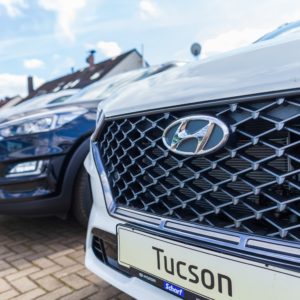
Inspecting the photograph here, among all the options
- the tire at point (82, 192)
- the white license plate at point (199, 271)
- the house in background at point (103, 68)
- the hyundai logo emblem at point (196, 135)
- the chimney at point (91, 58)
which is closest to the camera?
the white license plate at point (199, 271)

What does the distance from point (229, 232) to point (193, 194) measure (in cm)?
24

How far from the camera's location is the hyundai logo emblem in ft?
4.50

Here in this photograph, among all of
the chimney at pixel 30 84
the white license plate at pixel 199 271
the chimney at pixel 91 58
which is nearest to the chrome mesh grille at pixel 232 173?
the white license plate at pixel 199 271

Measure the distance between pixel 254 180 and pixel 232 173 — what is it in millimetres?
78

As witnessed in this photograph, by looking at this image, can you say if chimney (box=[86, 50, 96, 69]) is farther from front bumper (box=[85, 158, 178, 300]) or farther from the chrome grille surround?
the chrome grille surround

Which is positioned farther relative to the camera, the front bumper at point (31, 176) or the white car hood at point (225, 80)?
the front bumper at point (31, 176)

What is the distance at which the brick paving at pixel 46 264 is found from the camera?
232 cm

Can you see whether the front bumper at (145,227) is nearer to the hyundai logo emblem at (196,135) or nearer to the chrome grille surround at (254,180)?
the chrome grille surround at (254,180)

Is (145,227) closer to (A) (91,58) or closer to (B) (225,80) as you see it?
(B) (225,80)

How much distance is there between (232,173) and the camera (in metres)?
1.36

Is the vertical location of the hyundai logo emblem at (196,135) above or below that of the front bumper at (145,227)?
above

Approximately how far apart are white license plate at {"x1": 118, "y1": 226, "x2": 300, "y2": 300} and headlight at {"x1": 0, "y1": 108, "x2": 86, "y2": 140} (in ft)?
5.05

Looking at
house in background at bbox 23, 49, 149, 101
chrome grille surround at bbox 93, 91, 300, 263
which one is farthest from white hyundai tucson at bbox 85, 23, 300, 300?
house in background at bbox 23, 49, 149, 101

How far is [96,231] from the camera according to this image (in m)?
1.93
